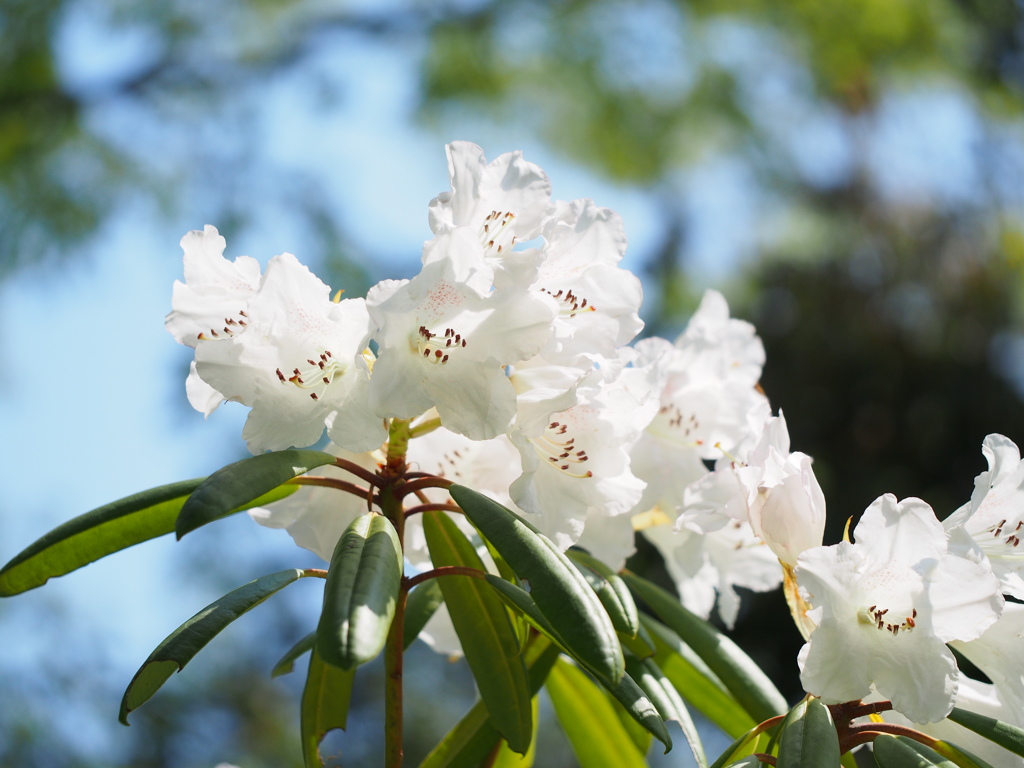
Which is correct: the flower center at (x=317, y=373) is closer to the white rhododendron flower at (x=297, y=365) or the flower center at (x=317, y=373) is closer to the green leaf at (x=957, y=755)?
the white rhododendron flower at (x=297, y=365)

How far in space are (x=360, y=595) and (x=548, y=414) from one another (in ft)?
0.53

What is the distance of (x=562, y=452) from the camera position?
2.13 ft

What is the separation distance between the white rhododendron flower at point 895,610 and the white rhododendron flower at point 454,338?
196 mm

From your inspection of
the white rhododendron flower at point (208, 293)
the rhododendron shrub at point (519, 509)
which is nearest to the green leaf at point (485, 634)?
the rhododendron shrub at point (519, 509)

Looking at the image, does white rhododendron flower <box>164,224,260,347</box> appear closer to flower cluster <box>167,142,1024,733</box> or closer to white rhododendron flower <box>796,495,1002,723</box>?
flower cluster <box>167,142,1024,733</box>

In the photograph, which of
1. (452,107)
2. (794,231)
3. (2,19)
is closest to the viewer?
(2,19)

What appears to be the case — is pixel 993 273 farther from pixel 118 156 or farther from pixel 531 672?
pixel 531 672

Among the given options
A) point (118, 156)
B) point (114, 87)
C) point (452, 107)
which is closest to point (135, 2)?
point (114, 87)

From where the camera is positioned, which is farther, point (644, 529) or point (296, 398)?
point (644, 529)

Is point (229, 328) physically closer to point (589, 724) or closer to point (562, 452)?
point (562, 452)

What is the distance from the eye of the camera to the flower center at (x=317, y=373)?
0.58 metres

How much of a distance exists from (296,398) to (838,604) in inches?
13.1

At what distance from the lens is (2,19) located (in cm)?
365

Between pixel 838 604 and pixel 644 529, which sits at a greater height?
pixel 644 529
